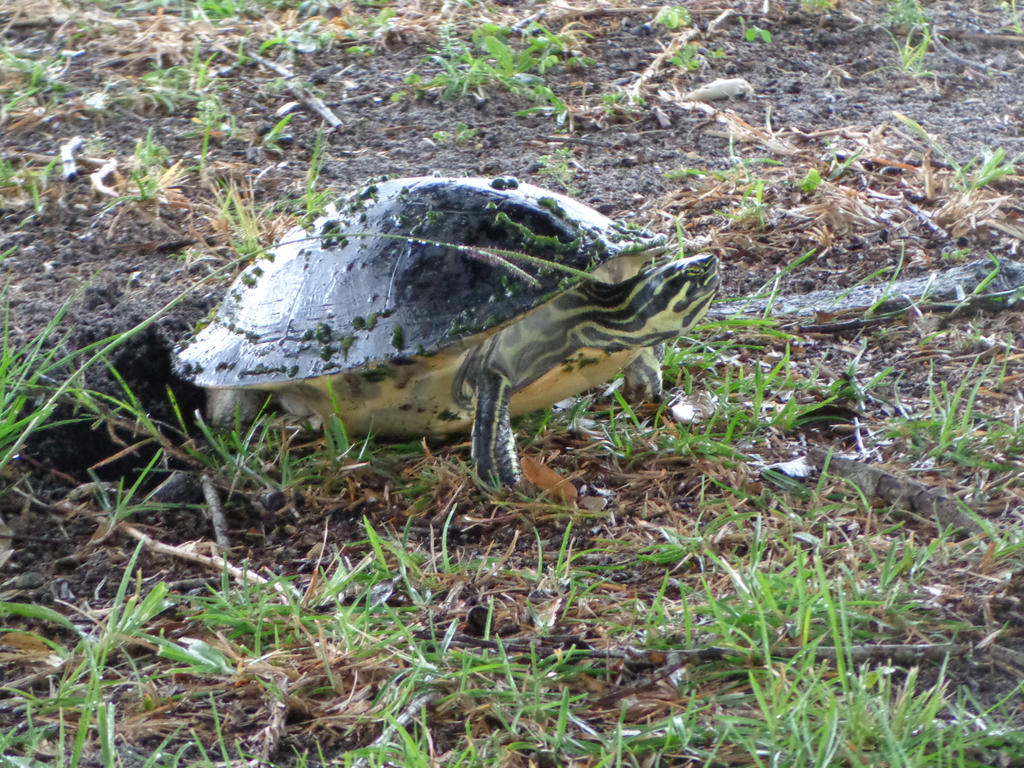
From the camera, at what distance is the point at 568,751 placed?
1.92m

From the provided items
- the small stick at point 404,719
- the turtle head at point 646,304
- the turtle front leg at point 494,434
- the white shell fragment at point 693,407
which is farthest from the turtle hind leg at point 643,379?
the small stick at point 404,719

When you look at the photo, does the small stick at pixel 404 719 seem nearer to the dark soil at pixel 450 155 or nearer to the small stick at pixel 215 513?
the dark soil at pixel 450 155

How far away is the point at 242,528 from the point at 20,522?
22.9 inches

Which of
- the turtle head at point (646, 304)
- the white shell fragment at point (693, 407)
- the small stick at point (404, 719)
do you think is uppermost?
the turtle head at point (646, 304)

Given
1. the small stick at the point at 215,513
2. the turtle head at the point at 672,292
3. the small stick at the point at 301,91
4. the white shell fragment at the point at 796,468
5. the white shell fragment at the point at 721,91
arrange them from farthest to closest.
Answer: the white shell fragment at the point at 721,91 → the small stick at the point at 301,91 → the turtle head at the point at 672,292 → the white shell fragment at the point at 796,468 → the small stick at the point at 215,513

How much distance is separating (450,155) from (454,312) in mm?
2187

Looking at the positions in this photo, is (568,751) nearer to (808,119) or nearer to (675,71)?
(808,119)

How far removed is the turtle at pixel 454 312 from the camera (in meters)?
2.92

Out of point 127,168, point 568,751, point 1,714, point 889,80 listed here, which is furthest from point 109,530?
point 889,80

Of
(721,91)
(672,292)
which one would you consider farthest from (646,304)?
(721,91)

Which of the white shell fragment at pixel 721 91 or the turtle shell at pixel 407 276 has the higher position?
the turtle shell at pixel 407 276

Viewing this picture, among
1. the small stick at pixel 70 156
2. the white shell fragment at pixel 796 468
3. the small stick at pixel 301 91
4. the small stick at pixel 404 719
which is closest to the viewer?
the small stick at pixel 404 719

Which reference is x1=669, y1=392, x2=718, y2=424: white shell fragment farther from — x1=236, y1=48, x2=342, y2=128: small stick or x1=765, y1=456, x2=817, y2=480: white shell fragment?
x1=236, y1=48, x2=342, y2=128: small stick

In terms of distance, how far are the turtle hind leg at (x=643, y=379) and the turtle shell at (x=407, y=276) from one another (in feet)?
1.26
